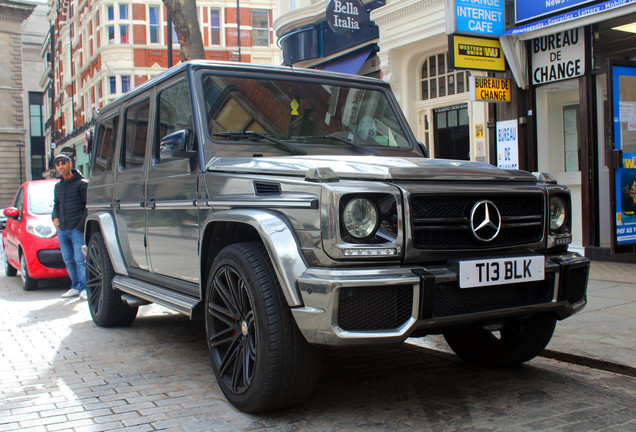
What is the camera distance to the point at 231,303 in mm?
3775

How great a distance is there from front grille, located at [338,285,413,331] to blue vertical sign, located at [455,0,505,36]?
7.53 metres

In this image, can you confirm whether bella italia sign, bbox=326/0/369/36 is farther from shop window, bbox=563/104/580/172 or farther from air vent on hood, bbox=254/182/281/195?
air vent on hood, bbox=254/182/281/195

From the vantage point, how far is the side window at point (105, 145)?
630 cm

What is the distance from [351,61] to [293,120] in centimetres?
1073

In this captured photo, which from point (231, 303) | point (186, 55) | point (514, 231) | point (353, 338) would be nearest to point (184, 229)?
point (231, 303)

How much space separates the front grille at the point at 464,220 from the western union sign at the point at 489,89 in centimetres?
693

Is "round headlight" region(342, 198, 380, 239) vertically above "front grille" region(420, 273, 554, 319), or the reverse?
"round headlight" region(342, 198, 380, 239)

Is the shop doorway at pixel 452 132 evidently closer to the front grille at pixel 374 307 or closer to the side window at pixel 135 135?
the side window at pixel 135 135

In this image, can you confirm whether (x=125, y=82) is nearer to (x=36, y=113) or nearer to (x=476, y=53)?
(x=476, y=53)

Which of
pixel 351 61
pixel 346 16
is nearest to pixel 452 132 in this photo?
pixel 351 61

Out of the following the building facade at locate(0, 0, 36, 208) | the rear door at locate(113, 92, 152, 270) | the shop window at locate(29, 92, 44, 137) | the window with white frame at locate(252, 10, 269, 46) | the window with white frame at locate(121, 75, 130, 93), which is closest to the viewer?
the rear door at locate(113, 92, 152, 270)

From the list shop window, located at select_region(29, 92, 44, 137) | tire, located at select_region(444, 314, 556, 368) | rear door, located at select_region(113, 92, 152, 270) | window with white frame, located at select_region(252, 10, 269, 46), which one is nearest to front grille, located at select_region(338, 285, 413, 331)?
tire, located at select_region(444, 314, 556, 368)

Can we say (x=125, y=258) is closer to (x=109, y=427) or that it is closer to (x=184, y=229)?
(x=184, y=229)

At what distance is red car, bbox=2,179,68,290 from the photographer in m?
9.49
